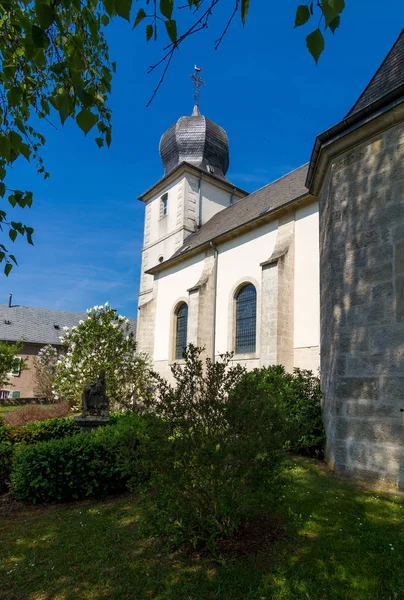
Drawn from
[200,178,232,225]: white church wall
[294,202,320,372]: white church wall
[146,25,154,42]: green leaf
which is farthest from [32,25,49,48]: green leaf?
[200,178,232,225]: white church wall

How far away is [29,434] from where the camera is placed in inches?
295

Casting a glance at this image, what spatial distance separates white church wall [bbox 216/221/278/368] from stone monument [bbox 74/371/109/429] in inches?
308

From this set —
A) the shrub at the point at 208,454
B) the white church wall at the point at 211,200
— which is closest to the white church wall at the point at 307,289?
the shrub at the point at 208,454

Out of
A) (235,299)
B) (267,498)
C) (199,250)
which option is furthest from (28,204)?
(199,250)

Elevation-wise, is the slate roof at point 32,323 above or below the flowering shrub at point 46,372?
above

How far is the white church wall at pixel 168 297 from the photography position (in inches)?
767

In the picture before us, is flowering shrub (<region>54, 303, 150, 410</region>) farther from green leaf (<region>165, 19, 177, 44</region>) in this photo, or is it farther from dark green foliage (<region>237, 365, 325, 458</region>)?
green leaf (<region>165, 19, 177, 44</region>)

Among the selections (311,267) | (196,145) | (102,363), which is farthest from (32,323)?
(311,267)

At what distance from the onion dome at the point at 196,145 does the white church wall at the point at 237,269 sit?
1051 centimetres

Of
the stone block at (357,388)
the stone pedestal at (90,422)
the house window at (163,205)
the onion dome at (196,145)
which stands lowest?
the stone pedestal at (90,422)

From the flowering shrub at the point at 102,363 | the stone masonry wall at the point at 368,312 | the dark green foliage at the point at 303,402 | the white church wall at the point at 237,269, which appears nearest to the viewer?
the stone masonry wall at the point at 368,312

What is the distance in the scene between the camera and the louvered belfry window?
1983 centimetres

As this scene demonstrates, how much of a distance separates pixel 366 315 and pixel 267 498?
317cm

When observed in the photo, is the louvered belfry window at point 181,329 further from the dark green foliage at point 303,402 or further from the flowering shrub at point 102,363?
the dark green foliage at point 303,402
